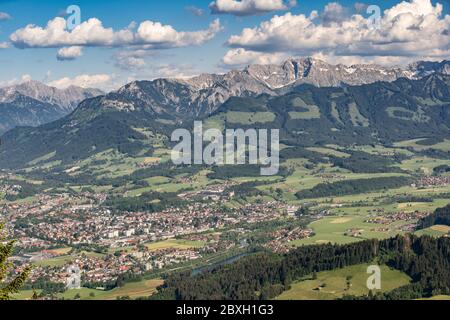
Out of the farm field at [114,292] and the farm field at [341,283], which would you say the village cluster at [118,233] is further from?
the farm field at [341,283]

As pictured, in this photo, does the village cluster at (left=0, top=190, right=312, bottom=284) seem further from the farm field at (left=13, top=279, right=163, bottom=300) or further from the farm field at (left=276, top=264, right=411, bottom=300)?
the farm field at (left=276, top=264, right=411, bottom=300)

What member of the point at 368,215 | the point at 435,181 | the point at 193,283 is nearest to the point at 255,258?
the point at 193,283

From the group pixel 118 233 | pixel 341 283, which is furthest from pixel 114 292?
pixel 118 233

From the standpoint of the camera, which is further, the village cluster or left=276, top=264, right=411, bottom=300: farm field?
the village cluster

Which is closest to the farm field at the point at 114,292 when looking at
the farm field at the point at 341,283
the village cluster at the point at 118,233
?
the village cluster at the point at 118,233

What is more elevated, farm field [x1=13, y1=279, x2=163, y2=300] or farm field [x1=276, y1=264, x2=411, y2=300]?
farm field [x1=276, y1=264, x2=411, y2=300]

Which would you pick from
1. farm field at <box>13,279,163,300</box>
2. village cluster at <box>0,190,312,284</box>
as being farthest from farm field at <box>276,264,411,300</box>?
village cluster at <box>0,190,312,284</box>

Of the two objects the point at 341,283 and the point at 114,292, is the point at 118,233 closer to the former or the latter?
the point at 114,292
